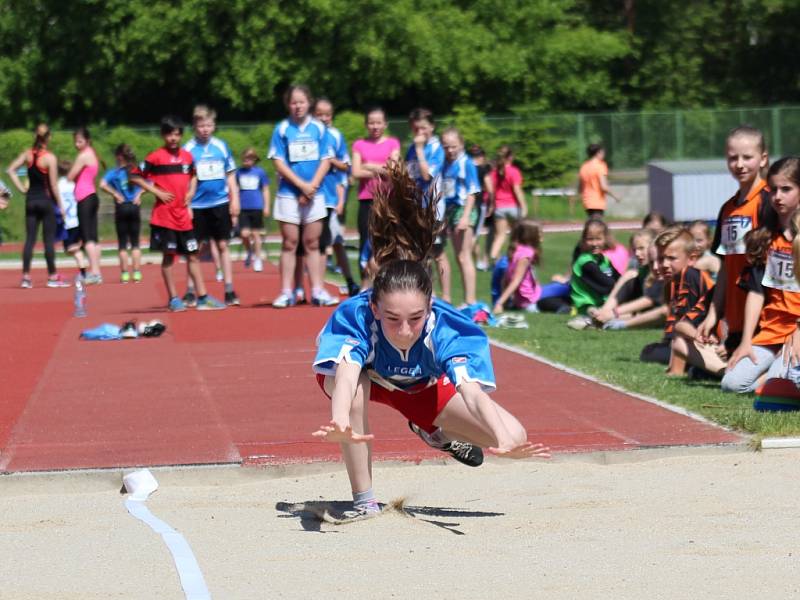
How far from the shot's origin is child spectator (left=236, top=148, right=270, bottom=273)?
21.4 metres

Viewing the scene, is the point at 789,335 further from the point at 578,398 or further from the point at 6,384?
the point at 6,384

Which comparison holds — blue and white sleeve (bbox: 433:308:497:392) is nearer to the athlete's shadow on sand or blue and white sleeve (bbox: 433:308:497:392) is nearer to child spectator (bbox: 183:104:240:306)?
the athlete's shadow on sand

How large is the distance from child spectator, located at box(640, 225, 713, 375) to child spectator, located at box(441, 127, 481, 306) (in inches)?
146

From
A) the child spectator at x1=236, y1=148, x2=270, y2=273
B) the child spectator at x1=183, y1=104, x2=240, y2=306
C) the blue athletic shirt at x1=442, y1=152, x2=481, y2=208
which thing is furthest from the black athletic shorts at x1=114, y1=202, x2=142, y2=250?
the blue athletic shirt at x1=442, y1=152, x2=481, y2=208

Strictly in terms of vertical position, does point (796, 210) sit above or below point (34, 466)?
above

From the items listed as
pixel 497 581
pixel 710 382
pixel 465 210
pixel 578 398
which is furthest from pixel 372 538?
pixel 465 210

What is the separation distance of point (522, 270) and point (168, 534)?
30.7 ft

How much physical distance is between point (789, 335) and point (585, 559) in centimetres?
386

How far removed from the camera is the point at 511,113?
1774 inches

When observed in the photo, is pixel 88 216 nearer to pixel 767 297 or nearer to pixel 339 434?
pixel 767 297

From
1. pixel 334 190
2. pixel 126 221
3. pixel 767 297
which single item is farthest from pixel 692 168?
pixel 767 297

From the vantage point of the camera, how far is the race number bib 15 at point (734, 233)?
359 inches

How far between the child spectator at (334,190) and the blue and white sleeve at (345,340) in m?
8.19

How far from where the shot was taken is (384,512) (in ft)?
20.7
